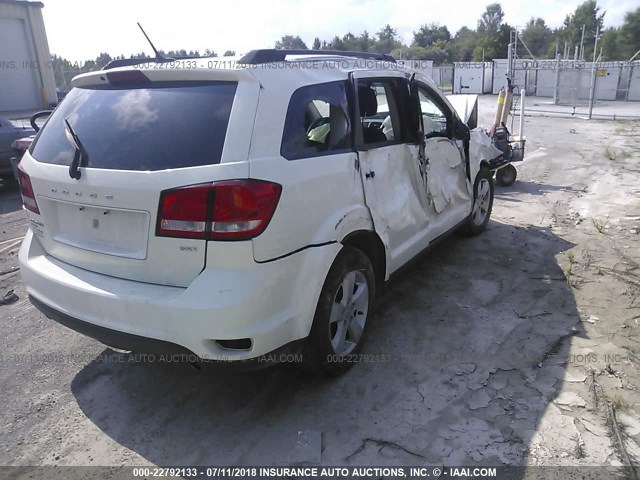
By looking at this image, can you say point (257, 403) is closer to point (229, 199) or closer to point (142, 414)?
point (142, 414)

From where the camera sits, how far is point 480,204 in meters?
5.88

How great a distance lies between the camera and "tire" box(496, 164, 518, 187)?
28.3 feet

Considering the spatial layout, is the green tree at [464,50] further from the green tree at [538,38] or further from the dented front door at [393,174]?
the dented front door at [393,174]

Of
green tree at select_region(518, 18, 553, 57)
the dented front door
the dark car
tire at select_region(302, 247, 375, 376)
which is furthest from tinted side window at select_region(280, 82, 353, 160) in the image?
green tree at select_region(518, 18, 553, 57)

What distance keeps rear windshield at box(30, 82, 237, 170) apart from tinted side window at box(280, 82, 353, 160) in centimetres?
38

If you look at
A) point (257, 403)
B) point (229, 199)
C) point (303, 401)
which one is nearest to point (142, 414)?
point (257, 403)

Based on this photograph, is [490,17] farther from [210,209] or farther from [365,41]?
[210,209]

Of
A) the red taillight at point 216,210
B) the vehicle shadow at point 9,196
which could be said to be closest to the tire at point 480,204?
the red taillight at point 216,210

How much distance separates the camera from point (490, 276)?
4.90 meters

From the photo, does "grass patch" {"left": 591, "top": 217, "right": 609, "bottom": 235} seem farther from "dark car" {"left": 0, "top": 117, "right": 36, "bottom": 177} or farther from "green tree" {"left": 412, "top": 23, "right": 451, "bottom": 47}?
"green tree" {"left": 412, "top": 23, "right": 451, "bottom": 47}

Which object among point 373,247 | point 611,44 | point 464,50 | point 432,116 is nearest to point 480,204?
point 432,116

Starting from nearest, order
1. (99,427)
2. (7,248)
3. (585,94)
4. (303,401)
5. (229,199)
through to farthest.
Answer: (229,199), (99,427), (303,401), (7,248), (585,94)

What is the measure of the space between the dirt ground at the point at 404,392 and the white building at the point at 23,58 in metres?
16.4

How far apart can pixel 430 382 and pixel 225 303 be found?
1.55 meters
